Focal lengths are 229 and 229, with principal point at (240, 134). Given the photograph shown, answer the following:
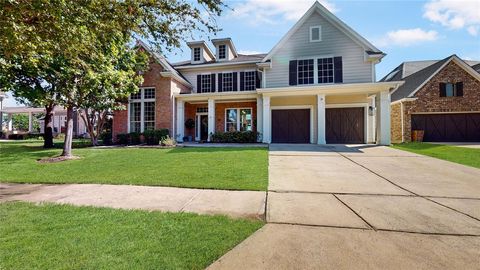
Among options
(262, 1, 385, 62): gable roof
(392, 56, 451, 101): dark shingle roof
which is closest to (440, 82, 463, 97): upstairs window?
(392, 56, 451, 101): dark shingle roof

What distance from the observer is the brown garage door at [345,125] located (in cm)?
1473

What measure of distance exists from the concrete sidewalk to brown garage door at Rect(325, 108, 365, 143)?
1179cm

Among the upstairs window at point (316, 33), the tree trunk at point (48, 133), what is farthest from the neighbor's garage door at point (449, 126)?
the tree trunk at point (48, 133)

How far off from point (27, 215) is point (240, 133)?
39.5 feet

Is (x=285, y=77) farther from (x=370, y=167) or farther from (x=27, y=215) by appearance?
(x=27, y=215)

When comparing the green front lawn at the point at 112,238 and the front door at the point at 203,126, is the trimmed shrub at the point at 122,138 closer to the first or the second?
the front door at the point at 203,126

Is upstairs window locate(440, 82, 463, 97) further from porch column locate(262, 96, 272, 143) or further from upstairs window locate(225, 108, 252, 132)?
upstairs window locate(225, 108, 252, 132)

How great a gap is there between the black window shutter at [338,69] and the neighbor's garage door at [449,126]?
25.2ft

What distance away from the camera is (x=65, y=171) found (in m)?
7.37

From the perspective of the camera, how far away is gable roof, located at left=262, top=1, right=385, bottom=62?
1425 cm

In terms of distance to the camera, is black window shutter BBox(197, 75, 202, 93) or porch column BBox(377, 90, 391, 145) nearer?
porch column BBox(377, 90, 391, 145)

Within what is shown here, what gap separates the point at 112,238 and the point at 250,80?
15.8m

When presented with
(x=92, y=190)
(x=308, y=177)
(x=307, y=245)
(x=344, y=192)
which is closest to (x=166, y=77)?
(x=92, y=190)

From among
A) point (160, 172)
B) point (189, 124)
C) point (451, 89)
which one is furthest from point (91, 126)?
point (451, 89)
